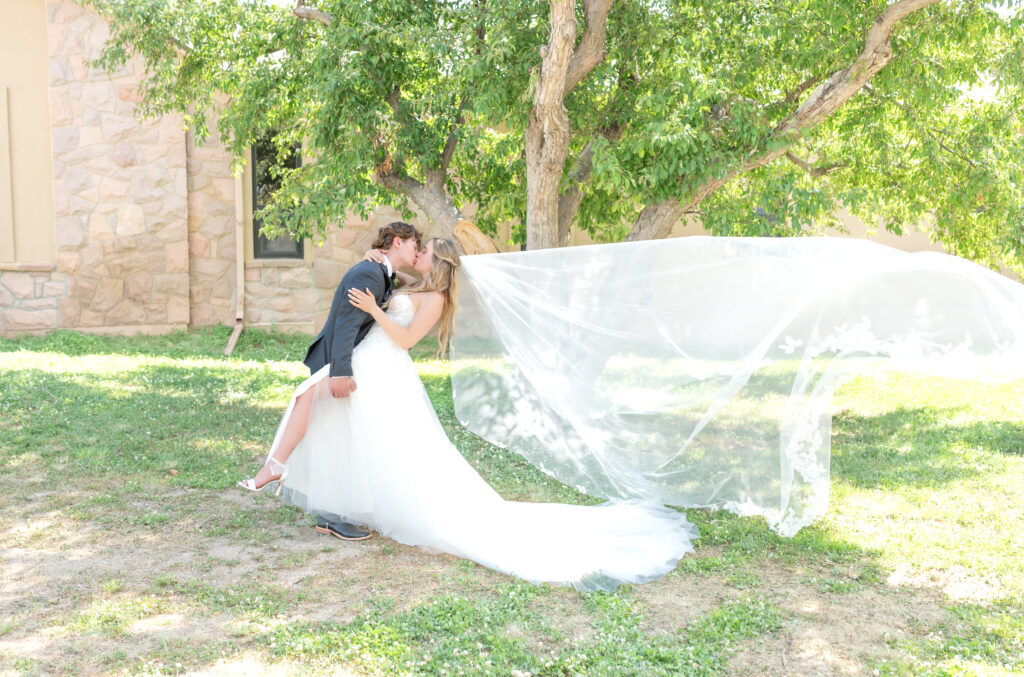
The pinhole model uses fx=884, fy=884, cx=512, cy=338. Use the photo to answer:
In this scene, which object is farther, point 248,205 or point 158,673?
point 248,205

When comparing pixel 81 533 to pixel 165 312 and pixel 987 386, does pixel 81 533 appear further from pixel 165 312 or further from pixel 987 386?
pixel 987 386

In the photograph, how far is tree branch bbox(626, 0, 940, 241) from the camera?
690 cm

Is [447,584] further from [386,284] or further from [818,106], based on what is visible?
[818,106]

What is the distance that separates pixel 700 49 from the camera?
7.29m

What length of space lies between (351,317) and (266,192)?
9001 mm

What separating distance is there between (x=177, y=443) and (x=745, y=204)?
18.1ft

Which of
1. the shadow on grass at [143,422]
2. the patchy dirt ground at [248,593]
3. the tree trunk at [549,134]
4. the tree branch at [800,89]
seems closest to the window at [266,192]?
the shadow on grass at [143,422]


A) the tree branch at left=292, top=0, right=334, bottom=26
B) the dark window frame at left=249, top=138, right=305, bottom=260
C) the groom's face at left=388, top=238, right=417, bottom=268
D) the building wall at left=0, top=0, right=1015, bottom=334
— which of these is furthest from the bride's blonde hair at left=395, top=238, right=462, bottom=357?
the dark window frame at left=249, top=138, right=305, bottom=260

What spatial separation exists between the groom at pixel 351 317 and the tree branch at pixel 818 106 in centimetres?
281

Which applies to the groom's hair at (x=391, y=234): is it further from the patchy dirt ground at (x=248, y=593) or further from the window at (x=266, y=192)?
the window at (x=266, y=192)

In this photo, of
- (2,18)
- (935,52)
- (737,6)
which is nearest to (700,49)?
(737,6)

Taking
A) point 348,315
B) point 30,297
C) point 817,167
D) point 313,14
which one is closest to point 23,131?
point 30,297

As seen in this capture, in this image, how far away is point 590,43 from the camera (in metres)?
6.92

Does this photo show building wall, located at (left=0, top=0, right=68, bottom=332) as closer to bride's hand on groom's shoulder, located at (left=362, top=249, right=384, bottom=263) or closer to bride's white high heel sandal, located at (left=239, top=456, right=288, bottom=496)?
bride's white high heel sandal, located at (left=239, top=456, right=288, bottom=496)
